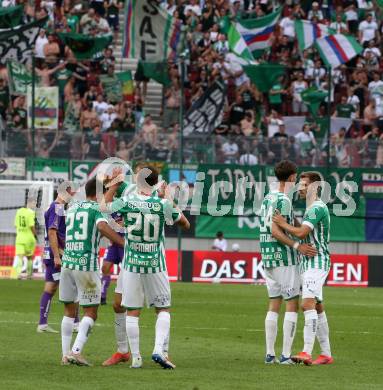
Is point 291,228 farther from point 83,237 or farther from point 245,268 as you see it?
point 245,268

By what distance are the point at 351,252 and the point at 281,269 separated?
19188 mm

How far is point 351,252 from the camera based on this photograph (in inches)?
1305

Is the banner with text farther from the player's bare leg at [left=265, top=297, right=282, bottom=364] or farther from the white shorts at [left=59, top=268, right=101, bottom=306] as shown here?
the white shorts at [left=59, top=268, right=101, bottom=306]

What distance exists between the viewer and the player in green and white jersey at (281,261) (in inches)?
555

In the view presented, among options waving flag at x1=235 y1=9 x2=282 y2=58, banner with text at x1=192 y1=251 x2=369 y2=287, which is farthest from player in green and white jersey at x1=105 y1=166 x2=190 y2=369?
waving flag at x1=235 y1=9 x2=282 y2=58

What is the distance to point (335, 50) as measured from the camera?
121ft

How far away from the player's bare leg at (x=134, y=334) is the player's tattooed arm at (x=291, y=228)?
6.51ft

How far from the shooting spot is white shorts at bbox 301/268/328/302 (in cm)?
1423

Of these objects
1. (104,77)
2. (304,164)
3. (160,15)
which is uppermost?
(160,15)

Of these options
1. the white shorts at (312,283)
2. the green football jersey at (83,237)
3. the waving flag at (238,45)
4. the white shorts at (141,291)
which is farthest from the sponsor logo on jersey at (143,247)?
the waving flag at (238,45)

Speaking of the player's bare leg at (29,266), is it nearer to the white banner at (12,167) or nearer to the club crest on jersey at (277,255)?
the white banner at (12,167)

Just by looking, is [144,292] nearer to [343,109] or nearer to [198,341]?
[198,341]

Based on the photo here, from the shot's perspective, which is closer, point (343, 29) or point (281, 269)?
point (281, 269)

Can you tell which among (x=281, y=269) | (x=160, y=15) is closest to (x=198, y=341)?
(x=281, y=269)
